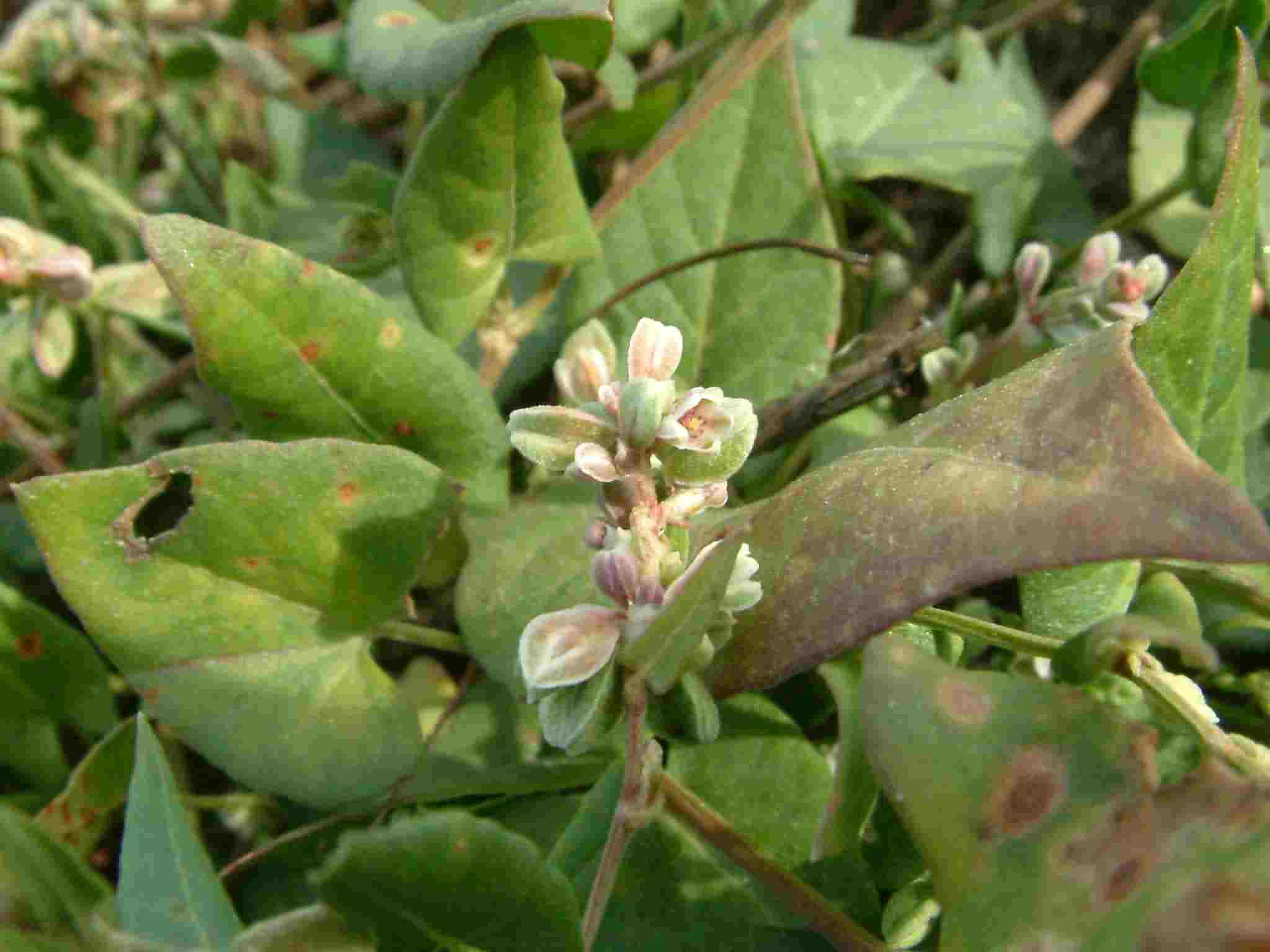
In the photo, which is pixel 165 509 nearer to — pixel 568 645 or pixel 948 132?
pixel 568 645

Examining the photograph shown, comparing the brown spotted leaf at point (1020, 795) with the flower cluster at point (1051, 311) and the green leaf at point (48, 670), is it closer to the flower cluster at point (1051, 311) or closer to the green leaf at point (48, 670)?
the flower cluster at point (1051, 311)

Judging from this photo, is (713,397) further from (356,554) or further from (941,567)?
(356,554)

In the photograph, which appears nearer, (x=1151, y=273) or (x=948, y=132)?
(x=1151, y=273)

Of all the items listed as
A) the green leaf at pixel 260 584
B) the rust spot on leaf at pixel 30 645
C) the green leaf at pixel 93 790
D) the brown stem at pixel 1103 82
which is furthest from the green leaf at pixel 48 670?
the brown stem at pixel 1103 82

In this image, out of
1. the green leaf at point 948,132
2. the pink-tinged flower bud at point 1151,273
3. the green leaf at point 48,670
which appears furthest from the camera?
the green leaf at point 948,132

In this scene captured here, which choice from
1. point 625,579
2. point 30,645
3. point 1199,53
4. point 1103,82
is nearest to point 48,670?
point 30,645

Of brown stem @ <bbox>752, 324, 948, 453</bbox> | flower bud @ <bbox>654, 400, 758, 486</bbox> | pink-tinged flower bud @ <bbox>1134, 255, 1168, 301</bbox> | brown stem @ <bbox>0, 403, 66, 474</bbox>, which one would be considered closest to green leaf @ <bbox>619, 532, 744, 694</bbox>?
flower bud @ <bbox>654, 400, 758, 486</bbox>
